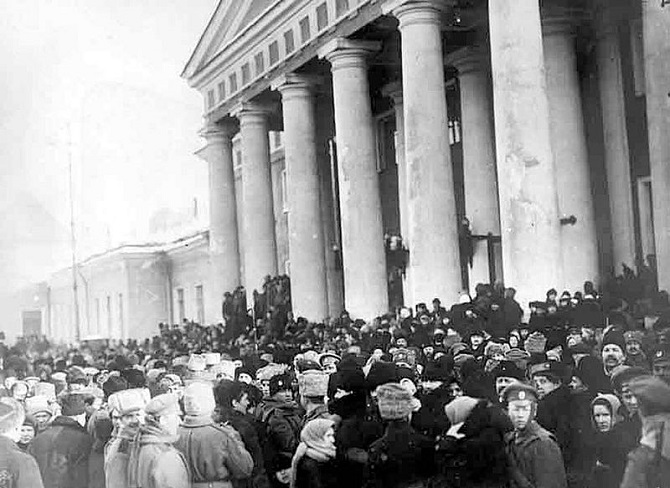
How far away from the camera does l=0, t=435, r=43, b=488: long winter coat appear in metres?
6.74

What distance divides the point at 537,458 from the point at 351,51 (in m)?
22.6

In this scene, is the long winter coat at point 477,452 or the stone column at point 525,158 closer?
the long winter coat at point 477,452

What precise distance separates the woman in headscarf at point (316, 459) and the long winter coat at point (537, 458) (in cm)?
123

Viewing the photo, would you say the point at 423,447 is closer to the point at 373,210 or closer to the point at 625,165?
the point at 625,165

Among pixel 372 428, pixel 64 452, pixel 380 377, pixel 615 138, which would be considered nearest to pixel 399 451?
pixel 372 428

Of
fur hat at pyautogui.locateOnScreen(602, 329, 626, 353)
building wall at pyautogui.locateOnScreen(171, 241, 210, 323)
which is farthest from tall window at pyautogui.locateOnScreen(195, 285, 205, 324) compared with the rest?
fur hat at pyautogui.locateOnScreen(602, 329, 626, 353)

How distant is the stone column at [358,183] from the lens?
2844 centimetres

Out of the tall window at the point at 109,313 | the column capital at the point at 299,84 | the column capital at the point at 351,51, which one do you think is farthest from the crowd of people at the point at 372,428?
the tall window at the point at 109,313

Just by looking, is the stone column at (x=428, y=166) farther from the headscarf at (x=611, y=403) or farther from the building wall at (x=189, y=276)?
the building wall at (x=189, y=276)

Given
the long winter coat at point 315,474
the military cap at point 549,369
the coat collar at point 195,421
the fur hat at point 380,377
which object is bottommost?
the long winter coat at point 315,474

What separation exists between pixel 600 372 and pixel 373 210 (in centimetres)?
1950

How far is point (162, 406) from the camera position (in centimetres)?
751

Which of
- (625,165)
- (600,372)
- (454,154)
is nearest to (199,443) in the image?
(600,372)

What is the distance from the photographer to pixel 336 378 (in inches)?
295
